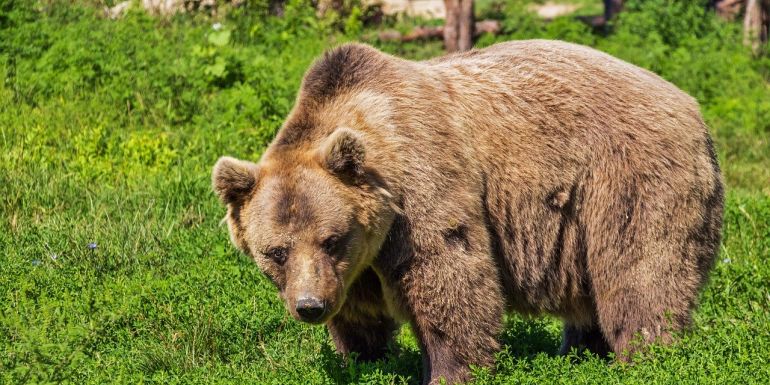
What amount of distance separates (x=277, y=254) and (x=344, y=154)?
0.60 metres

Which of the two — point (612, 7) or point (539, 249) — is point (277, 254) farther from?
point (612, 7)

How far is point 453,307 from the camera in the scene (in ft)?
19.9

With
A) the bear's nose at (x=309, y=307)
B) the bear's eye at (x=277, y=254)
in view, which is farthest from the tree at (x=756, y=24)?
the bear's nose at (x=309, y=307)

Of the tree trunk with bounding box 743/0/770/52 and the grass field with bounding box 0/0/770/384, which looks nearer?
the grass field with bounding box 0/0/770/384

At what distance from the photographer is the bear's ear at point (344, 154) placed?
5.81 m

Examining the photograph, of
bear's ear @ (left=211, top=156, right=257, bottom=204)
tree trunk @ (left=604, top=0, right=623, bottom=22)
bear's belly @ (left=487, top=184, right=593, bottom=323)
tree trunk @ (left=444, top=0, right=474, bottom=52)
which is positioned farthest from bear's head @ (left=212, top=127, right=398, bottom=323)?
tree trunk @ (left=604, top=0, right=623, bottom=22)

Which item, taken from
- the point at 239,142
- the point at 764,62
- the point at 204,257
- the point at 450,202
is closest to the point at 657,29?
the point at 764,62

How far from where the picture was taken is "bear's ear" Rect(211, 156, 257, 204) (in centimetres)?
591

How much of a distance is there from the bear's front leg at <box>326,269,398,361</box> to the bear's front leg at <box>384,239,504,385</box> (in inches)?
11.2

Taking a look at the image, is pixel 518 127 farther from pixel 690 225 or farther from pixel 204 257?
pixel 204 257

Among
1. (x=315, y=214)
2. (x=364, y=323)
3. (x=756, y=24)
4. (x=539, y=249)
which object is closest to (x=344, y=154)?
(x=315, y=214)

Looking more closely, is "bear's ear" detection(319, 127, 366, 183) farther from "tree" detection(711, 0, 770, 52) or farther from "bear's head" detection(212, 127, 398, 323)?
"tree" detection(711, 0, 770, 52)

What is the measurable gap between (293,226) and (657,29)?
31.8ft

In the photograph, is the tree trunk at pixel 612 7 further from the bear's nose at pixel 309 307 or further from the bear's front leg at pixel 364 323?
the bear's nose at pixel 309 307
